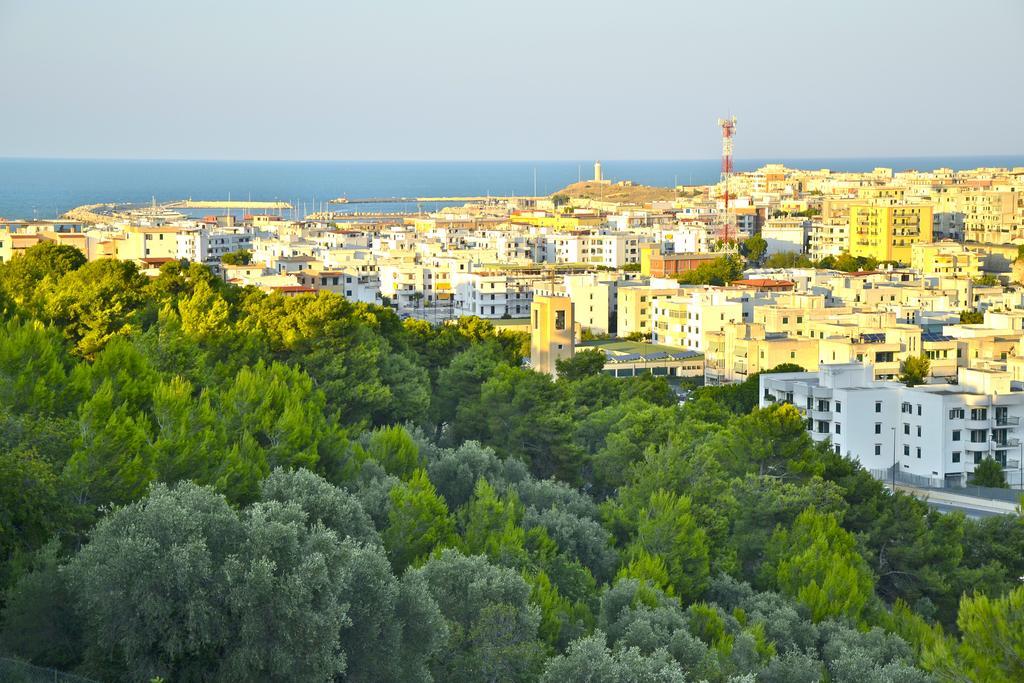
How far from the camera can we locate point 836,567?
11125mm

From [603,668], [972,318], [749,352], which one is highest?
[603,668]

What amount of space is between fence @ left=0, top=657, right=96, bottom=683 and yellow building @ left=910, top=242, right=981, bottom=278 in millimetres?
35079

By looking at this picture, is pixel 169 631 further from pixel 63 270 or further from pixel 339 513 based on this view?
pixel 63 270

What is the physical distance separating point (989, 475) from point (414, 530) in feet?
31.3

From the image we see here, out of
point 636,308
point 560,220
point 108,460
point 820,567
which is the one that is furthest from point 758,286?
point 560,220

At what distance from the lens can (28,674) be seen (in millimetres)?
7133

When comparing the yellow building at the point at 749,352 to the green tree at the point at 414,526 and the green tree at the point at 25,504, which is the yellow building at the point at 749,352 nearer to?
the green tree at the point at 414,526

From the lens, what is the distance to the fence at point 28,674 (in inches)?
276

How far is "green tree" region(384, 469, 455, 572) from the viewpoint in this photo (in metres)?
9.73

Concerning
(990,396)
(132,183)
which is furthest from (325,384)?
(132,183)

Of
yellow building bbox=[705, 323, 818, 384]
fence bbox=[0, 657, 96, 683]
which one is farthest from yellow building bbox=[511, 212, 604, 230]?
fence bbox=[0, 657, 96, 683]

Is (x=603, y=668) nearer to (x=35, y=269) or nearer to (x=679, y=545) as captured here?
(x=679, y=545)

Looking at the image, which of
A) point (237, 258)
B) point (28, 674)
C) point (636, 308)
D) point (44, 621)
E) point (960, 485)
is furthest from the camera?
point (237, 258)

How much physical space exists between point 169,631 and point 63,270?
46.1 ft
